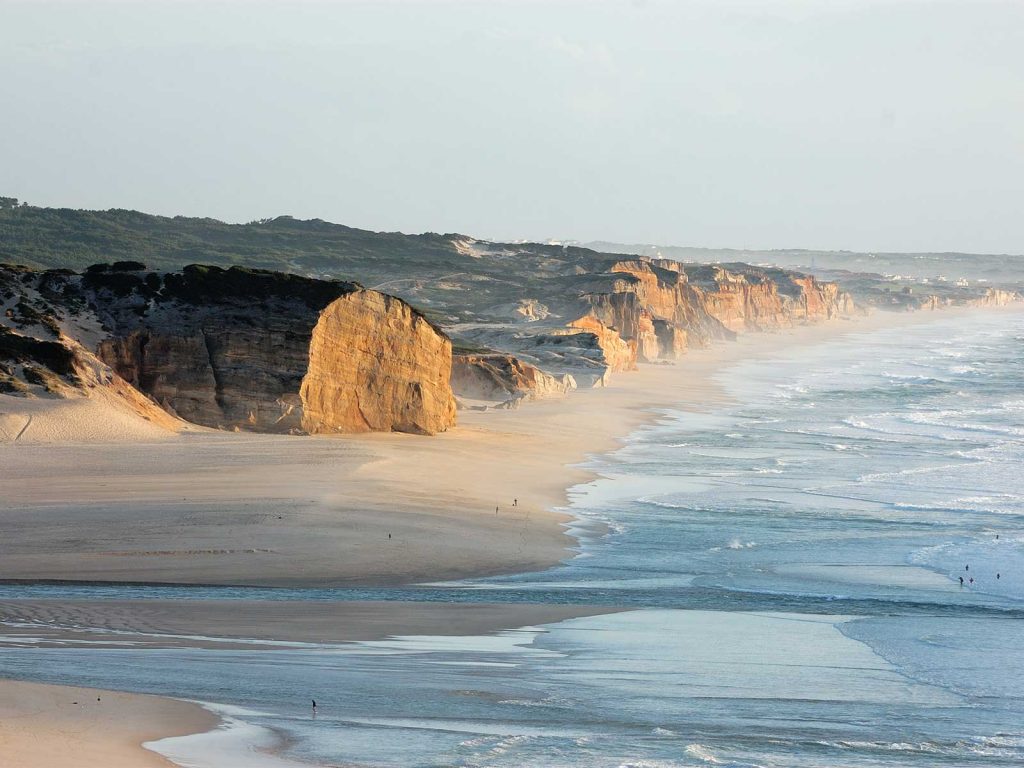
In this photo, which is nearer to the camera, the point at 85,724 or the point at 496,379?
the point at 85,724

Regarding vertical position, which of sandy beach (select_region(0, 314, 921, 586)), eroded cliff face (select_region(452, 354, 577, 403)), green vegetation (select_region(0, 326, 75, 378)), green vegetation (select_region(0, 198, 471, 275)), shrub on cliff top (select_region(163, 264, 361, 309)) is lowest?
sandy beach (select_region(0, 314, 921, 586))

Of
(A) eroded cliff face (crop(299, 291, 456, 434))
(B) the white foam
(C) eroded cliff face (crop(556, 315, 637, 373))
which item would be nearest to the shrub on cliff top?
(A) eroded cliff face (crop(299, 291, 456, 434))

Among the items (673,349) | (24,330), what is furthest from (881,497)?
(673,349)

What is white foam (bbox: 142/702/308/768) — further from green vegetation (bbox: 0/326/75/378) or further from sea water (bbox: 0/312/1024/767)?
green vegetation (bbox: 0/326/75/378)

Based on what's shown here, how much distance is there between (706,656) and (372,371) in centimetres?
2017

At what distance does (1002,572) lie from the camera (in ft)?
67.1

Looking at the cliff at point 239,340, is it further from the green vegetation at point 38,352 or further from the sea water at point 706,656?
the sea water at point 706,656

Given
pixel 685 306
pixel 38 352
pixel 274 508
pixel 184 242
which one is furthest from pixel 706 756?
pixel 184 242

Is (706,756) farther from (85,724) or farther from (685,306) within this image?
(685,306)

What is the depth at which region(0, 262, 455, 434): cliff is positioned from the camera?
3147cm

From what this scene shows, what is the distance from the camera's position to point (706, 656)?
1491 centimetres

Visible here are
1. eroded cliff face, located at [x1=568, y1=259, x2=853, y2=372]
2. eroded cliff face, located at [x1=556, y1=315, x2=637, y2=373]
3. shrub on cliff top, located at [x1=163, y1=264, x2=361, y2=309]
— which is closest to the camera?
shrub on cliff top, located at [x1=163, y1=264, x2=361, y2=309]

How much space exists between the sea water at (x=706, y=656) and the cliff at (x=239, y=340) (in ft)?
22.7

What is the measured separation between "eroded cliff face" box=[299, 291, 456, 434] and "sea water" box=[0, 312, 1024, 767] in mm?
6127
